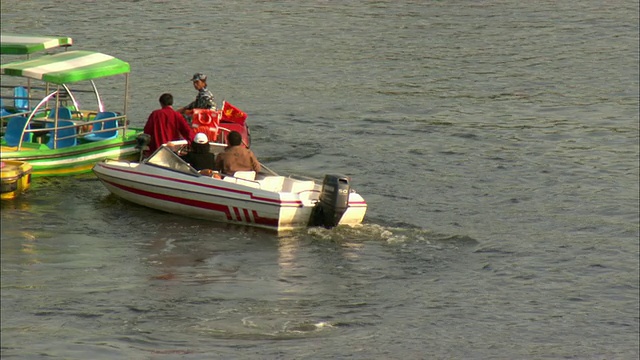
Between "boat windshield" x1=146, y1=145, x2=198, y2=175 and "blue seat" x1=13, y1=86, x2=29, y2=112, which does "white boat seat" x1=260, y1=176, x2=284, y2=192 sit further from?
"blue seat" x1=13, y1=86, x2=29, y2=112

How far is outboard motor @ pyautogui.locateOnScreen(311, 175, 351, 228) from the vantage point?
56.8ft

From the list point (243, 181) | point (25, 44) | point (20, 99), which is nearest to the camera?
point (243, 181)

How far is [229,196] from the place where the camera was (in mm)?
17922

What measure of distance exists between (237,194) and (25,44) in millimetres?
6082

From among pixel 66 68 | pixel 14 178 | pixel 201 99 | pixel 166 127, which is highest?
pixel 66 68

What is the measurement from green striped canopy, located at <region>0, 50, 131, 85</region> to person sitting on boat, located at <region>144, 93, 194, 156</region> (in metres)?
1.32

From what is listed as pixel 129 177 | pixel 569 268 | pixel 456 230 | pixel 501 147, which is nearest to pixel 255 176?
pixel 129 177

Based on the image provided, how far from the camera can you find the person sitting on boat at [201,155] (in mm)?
18562

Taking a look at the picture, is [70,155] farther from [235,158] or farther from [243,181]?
[243,181]

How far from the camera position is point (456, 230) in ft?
61.9

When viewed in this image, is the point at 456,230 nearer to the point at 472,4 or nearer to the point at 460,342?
the point at 460,342

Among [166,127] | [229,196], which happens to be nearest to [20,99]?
[166,127]

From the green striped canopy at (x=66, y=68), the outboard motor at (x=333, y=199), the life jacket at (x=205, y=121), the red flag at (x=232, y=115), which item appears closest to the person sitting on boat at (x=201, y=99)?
the life jacket at (x=205, y=121)

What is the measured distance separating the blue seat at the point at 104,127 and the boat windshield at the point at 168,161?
2.43m
